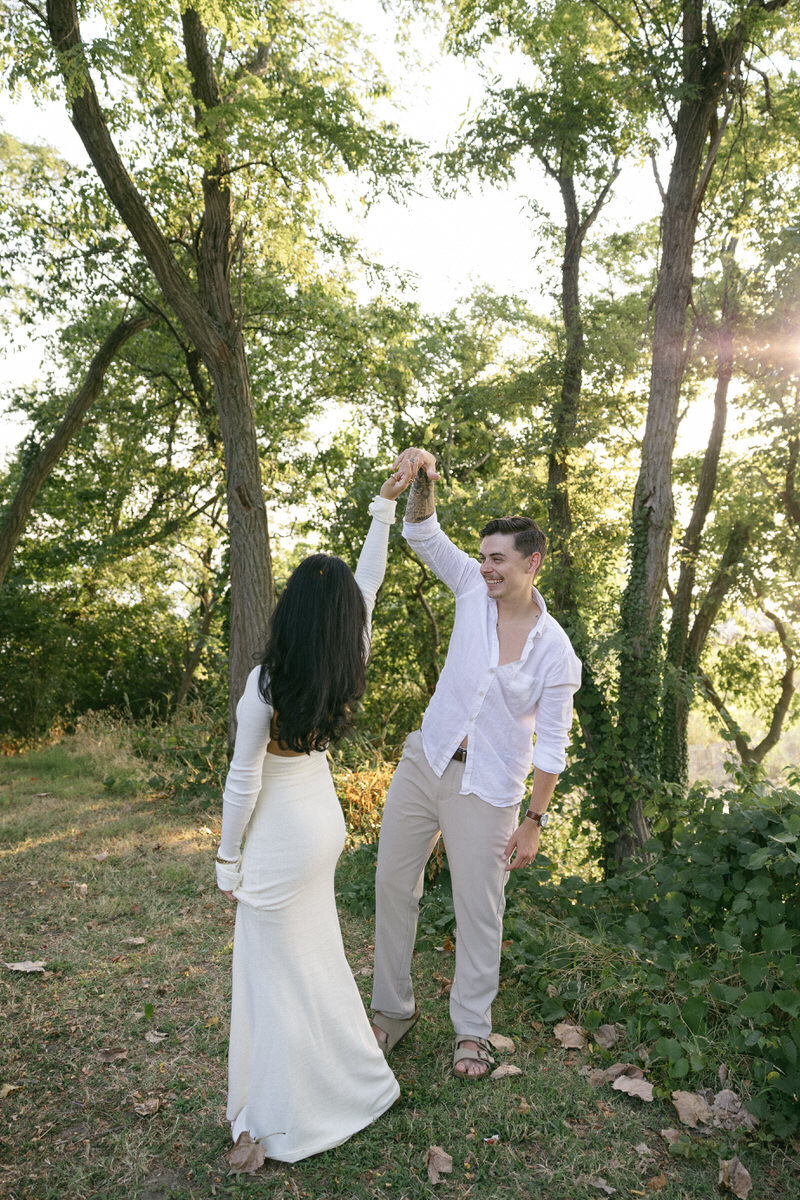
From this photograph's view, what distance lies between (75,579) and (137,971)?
35.8 feet

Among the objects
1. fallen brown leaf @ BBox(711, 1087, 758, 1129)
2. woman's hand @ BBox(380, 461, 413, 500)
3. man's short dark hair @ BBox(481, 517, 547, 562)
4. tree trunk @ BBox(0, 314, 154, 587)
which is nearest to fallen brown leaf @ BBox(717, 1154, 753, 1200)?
fallen brown leaf @ BBox(711, 1087, 758, 1129)

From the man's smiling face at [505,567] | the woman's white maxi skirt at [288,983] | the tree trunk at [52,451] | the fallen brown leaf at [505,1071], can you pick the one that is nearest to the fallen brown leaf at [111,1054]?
the woman's white maxi skirt at [288,983]

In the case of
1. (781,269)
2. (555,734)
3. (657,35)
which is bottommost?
(555,734)

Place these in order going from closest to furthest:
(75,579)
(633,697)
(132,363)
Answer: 1. (633,697)
2. (132,363)
3. (75,579)

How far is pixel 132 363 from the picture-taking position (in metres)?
11.9

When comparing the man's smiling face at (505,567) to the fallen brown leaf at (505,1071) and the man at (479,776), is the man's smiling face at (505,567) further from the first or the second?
the fallen brown leaf at (505,1071)

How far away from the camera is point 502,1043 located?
3.29 metres

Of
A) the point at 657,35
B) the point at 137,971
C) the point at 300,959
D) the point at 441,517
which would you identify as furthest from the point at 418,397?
the point at 300,959

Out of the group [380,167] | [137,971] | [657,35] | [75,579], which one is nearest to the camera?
[137,971]

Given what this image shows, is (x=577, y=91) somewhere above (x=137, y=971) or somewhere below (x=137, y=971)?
above

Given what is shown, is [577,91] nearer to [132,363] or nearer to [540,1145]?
[132,363]

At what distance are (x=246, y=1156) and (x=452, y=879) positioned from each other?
1.08 metres

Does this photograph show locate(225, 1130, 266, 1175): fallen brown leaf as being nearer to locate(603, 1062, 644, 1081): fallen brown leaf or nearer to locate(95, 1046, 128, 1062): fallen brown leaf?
locate(95, 1046, 128, 1062): fallen brown leaf

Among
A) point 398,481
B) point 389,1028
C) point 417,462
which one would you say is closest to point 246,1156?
point 389,1028
